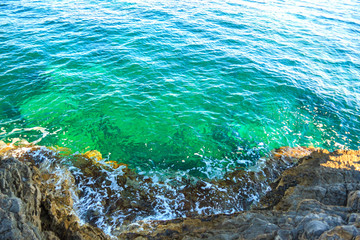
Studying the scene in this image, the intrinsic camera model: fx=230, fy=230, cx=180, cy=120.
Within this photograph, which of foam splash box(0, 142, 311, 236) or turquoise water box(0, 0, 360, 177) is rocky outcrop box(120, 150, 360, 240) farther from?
turquoise water box(0, 0, 360, 177)

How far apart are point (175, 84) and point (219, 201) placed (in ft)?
29.0

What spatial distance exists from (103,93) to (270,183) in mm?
10993

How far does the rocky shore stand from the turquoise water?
1292 mm

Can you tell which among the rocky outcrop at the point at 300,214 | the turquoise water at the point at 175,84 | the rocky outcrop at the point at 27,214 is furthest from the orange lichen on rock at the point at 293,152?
the rocky outcrop at the point at 27,214

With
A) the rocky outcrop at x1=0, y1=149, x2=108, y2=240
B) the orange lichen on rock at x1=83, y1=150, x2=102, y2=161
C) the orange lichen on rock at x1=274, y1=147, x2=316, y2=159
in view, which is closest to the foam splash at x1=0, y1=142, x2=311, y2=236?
the orange lichen on rock at x1=83, y1=150, x2=102, y2=161

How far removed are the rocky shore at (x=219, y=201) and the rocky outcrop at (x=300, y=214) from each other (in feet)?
0.05

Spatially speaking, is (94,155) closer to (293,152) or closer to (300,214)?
(300,214)

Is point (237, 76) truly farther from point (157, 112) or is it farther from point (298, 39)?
point (298, 39)

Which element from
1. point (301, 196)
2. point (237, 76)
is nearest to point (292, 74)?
point (237, 76)

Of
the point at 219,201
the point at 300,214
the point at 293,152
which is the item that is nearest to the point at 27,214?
the point at 219,201

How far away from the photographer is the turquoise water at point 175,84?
12.2 meters

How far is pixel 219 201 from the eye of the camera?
9.30 metres

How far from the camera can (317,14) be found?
28578 mm

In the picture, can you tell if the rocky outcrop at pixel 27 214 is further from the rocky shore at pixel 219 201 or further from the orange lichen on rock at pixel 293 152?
the orange lichen on rock at pixel 293 152
